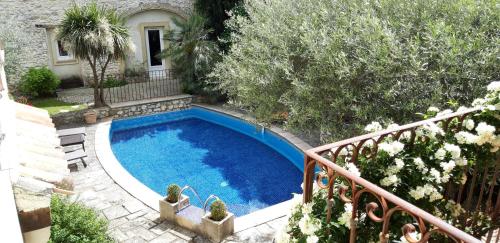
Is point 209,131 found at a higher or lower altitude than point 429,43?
lower

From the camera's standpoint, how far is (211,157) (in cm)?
1173

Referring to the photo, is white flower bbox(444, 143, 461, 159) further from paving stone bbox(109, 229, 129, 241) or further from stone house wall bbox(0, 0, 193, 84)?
stone house wall bbox(0, 0, 193, 84)

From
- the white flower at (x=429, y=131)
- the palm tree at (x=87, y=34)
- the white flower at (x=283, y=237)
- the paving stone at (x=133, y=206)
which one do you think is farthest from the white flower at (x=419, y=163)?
the palm tree at (x=87, y=34)

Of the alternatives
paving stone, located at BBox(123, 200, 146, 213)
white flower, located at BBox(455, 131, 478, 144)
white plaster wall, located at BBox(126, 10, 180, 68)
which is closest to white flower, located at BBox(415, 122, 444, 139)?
white flower, located at BBox(455, 131, 478, 144)

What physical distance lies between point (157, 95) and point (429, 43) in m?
13.0

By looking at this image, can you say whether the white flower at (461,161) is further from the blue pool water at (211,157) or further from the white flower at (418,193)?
the blue pool water at (211,157)

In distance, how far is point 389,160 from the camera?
2.77 meters

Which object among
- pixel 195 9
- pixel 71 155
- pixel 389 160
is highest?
pixel 195 9

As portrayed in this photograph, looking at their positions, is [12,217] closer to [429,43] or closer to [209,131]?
[429,43]

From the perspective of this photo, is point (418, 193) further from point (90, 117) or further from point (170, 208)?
point (90, 117)

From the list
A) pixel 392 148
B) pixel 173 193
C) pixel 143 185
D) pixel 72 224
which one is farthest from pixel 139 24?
pixel 392 148

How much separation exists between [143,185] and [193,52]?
8849mm

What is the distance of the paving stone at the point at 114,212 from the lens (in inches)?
277

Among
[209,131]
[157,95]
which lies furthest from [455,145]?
[157,95]
